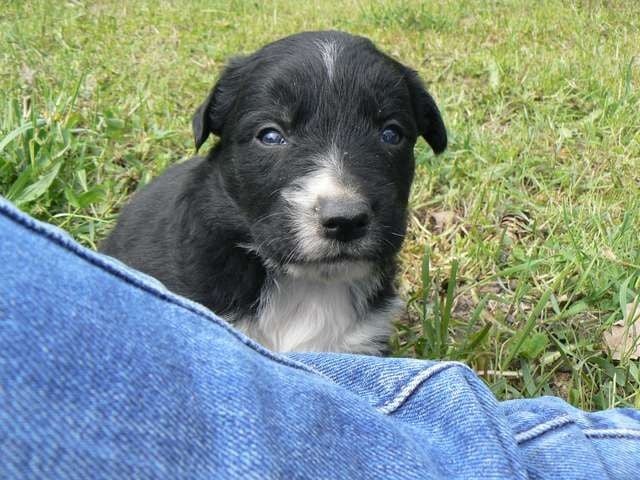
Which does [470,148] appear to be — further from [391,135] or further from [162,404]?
[162,404]

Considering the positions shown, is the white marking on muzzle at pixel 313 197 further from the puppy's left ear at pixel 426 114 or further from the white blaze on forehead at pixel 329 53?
the puppy's left ear at pixel 426 114

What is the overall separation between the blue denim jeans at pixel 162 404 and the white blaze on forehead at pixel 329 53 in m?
1.31

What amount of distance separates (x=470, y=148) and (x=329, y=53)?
204 cm

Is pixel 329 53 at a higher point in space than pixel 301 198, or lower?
higher

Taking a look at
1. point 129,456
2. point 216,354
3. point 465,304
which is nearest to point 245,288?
point 465,304

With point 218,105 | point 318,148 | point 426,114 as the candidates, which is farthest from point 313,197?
point 426,114

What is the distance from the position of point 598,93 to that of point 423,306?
2.77 m

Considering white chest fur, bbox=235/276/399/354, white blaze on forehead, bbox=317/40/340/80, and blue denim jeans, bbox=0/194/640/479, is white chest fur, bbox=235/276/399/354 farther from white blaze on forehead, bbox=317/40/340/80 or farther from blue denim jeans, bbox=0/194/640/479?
blue denim jeans, bbox=0/194/640/479

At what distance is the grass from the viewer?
2.94 metres

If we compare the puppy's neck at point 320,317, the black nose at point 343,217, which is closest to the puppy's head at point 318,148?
the black nose at point 343,217

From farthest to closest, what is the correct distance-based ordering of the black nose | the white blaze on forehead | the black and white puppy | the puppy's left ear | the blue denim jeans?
the puppy's left ear → the white blaze on forehead → the black and white puppy → the black nose → the blue denim jeans

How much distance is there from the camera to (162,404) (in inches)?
39.1

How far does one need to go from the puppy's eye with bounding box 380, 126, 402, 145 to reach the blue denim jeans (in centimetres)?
128

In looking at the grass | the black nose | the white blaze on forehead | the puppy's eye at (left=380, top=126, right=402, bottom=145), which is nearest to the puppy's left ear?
the puppy's eye at (left=380, top=126, right=402, bottom=145)
